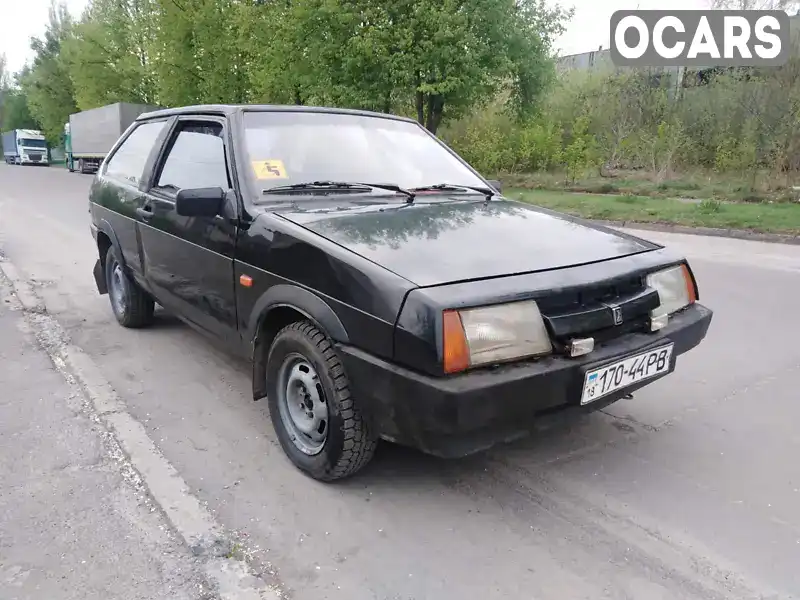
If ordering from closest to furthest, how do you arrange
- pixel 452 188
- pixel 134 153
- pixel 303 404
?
pixel 303 404, pixel 452 188, pixel 134 153

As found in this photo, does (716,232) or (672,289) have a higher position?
(672,289)

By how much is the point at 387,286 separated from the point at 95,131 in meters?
37.4

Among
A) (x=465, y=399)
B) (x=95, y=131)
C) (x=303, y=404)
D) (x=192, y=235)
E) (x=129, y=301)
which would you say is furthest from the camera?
(x=95, y=131)

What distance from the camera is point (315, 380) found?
279cm

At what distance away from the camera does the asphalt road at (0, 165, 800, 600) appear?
7.37ft

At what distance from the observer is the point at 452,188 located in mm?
3740

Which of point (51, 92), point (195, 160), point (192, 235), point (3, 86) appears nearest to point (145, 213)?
point (195, 160)

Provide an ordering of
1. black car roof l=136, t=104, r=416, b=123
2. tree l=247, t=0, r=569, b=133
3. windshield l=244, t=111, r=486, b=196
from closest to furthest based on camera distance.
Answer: windshield l=244, t=111, r=486, b=196
black car roof l=136, t=104, r=416, b=123
tree l=247, t=0, r=569, b=133

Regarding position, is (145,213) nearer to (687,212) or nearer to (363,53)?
(687,212)

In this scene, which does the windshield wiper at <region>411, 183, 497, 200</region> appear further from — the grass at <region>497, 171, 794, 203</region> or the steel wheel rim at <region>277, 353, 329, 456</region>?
the grass at <region>497, 171, 794, 203</region>

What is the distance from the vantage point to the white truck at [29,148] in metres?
52.2

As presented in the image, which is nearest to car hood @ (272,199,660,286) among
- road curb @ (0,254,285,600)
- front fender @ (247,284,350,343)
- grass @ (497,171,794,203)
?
front fender @ (247,284,350,343)

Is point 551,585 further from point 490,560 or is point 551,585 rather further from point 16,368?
point 16,368

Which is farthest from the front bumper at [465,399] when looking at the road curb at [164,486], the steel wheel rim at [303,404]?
the road curb at [164,486]
